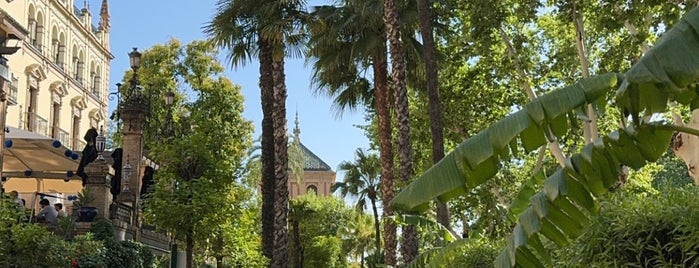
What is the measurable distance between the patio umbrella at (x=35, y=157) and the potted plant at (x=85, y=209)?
151 inches

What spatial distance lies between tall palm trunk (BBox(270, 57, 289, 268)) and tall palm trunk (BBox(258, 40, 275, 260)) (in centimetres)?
70

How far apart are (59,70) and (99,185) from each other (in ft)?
95.8

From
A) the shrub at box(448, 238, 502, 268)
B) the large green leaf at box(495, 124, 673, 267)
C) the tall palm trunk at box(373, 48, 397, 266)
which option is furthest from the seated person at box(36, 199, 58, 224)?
the large green leaf at box(495, 124, 673, 267)

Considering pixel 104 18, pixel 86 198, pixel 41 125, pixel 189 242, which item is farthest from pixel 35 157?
pixel 104 18

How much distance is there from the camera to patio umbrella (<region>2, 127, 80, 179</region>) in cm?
2381

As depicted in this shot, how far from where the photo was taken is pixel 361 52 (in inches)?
995

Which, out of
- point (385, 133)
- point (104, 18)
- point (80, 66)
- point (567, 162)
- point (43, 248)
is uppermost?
point (104, 18)

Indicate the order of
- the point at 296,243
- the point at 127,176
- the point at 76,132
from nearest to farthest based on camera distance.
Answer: the point at 127,176 < the point at 296,243 < the point at 76,132

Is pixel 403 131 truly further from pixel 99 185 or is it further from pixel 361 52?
pixel 99 185

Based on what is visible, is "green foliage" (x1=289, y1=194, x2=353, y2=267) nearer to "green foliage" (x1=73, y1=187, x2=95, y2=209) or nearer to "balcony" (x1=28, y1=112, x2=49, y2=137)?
"balcony" (x1=28, y1=112, x2=49, y2=137)

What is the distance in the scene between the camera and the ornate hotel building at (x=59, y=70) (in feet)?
138

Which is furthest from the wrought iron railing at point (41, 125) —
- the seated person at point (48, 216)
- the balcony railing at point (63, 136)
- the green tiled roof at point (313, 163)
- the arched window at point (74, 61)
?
the green tiled roof at point (313, 163)

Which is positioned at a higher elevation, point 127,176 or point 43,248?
point 127,176

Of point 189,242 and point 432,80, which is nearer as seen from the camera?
point 432,80
